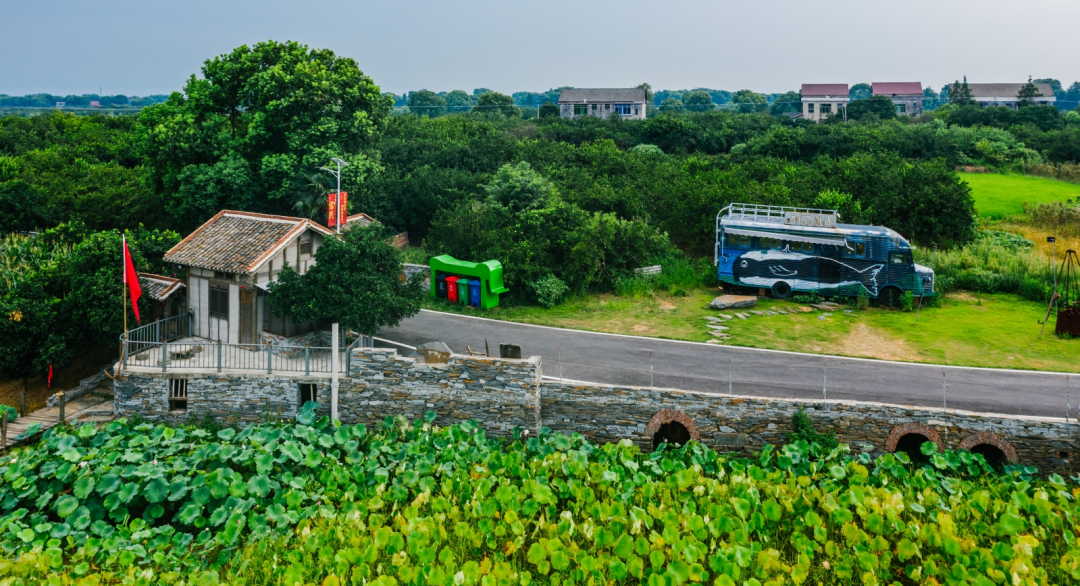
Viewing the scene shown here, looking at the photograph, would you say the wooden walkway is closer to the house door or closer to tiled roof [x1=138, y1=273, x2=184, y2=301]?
tiled roof [x1=138, y1=273, x2=184, y2=301]

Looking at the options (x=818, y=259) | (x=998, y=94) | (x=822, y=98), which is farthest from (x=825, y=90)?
(x=818, y=259)

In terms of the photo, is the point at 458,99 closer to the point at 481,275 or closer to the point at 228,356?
the point at 481,275

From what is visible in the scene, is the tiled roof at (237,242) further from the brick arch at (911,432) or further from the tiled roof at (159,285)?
the brick arch at (911,432)

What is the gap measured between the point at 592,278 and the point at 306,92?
14118mm

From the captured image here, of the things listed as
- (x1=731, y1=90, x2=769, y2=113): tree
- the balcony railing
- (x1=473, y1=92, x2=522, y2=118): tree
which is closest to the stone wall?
the balcony railing

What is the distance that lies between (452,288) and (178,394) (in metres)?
9.68

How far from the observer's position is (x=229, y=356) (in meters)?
21.1

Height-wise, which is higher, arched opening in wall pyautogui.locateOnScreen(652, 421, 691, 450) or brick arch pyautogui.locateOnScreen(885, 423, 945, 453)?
brick arch pyautogui.locateOnScreen(885, 423, 945, 453)

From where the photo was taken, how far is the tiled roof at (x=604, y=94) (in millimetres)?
115375

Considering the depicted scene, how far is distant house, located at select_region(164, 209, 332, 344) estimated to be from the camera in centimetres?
2230

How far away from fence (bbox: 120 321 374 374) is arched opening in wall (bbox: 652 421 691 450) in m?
7.86

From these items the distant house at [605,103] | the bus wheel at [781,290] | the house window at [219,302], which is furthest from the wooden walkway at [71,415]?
the distant house at [605,103]

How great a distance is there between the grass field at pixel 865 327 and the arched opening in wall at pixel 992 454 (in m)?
3.88

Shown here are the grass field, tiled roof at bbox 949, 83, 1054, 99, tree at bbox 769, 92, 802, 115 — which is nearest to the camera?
the grass field
